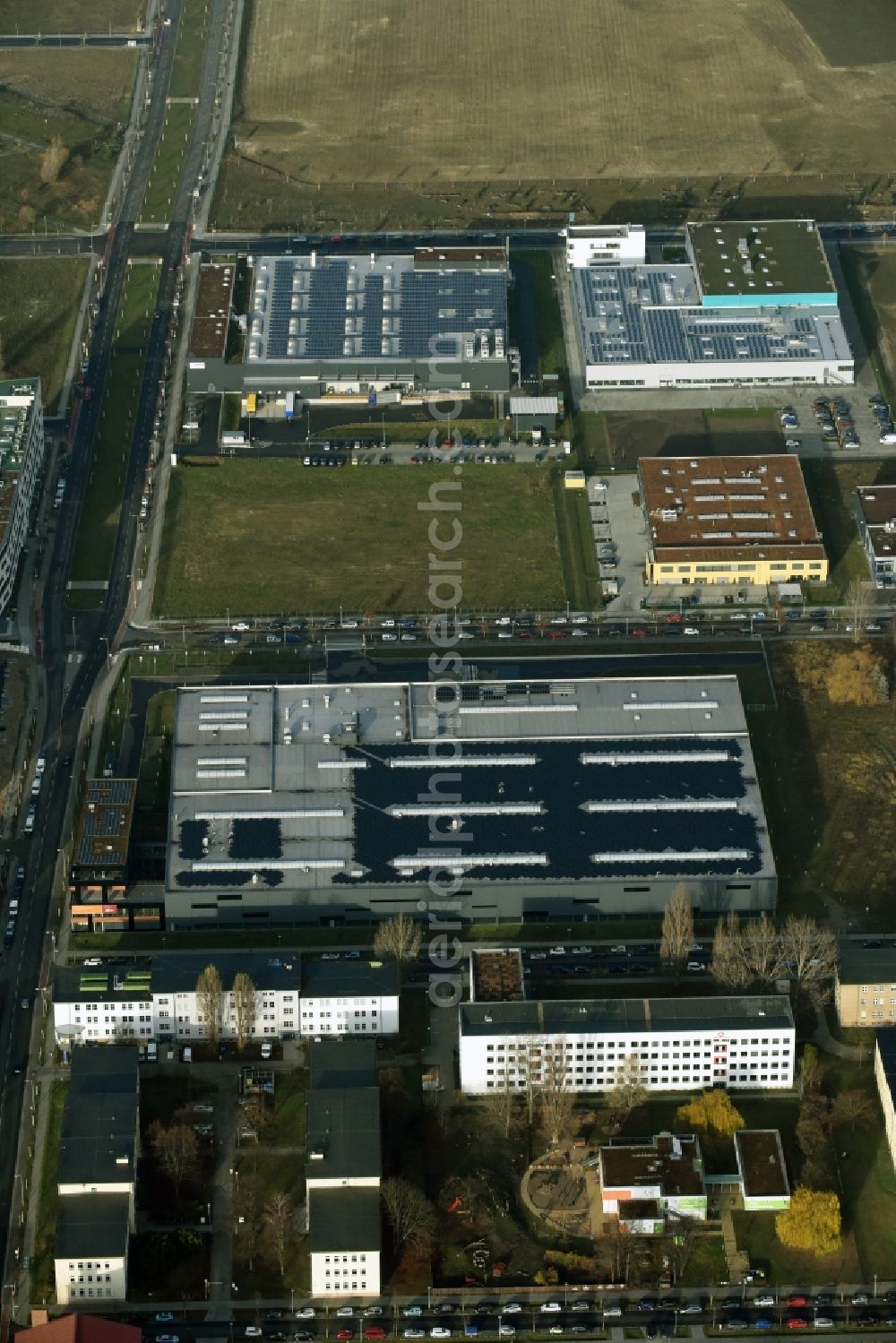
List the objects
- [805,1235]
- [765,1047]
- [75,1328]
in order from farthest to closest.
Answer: [765,1047] → [805,1235] → [75,1328]

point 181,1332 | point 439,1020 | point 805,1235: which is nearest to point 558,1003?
point 439,1020

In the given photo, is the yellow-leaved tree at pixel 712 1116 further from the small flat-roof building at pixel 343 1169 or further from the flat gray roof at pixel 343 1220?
the flat gray roof at pixel 343 1220

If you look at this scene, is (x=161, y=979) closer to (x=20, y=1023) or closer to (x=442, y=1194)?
(x=20, y=1023)

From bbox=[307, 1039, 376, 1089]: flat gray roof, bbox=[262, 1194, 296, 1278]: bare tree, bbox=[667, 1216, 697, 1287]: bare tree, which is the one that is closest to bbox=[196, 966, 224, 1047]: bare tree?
bbox=[307, 1039, 376, 1089]: flat gray roof

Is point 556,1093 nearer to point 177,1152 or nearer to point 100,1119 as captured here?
point 177,1152

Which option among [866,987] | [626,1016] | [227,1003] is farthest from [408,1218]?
[866,987]

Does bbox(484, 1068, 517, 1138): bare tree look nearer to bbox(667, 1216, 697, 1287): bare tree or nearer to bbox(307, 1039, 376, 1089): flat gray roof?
bbox(307, 1039, 376, 1089): flat gray roof
